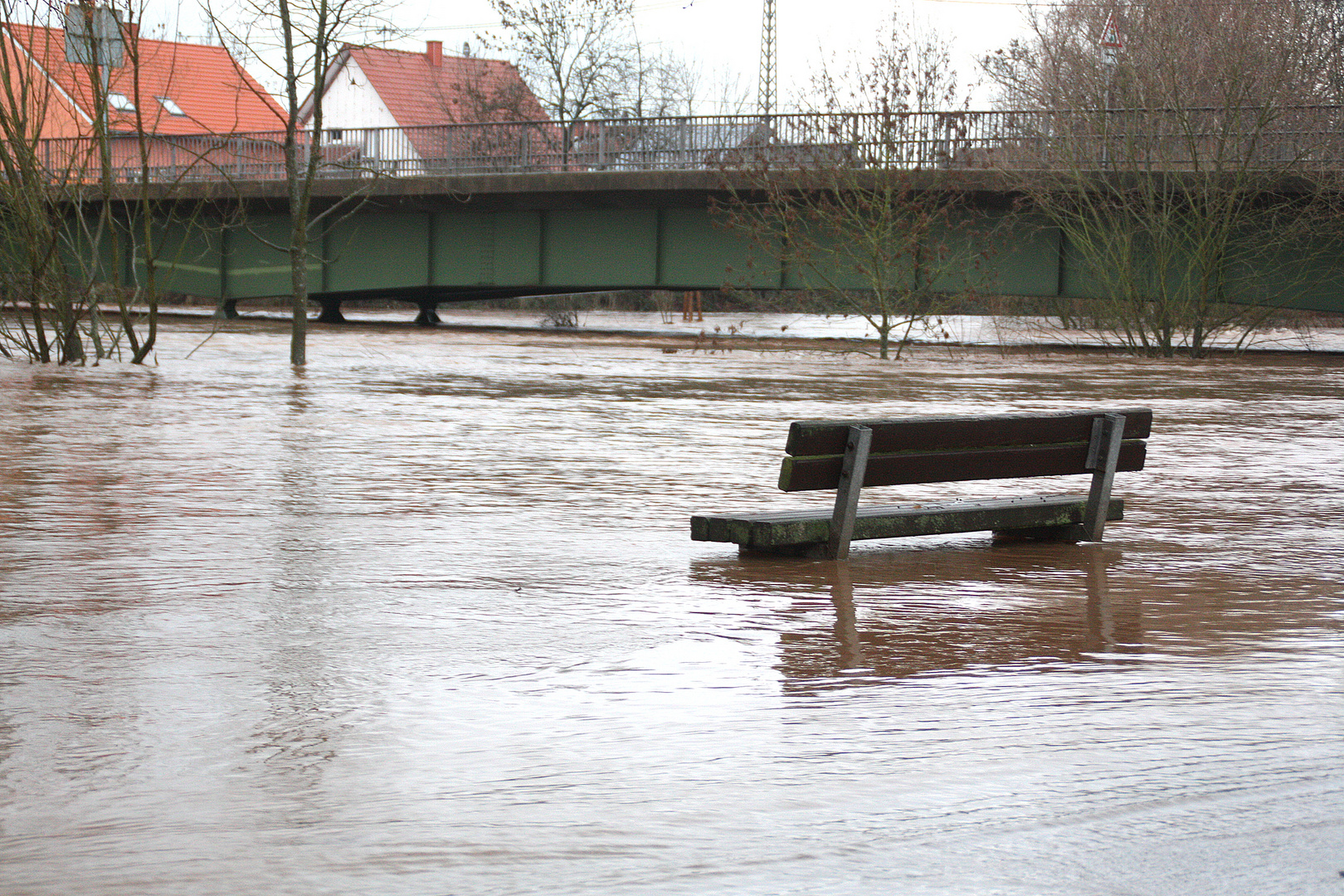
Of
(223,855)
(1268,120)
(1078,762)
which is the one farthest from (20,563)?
(1268,120)

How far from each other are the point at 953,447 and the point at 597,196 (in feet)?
87.2

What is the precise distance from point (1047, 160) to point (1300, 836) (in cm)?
2550

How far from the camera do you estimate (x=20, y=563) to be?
6773mm

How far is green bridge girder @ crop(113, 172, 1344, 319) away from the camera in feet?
101

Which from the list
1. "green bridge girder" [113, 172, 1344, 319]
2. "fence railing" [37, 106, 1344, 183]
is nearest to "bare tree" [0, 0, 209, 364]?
"fence railing" [37, 106, 1344, 183]

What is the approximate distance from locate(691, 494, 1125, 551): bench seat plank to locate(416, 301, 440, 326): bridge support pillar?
1463 inches

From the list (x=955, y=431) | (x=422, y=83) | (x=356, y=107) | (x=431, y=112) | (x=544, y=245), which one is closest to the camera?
(x=955, y=431)

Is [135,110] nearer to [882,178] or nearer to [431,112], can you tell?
[882,178]

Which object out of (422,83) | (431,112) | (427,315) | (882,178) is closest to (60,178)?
(882,178)

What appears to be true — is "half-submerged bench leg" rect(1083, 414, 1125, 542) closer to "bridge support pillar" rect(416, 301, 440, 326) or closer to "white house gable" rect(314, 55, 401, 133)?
"bridge support pillar" rect(416, 301, 440, 326)

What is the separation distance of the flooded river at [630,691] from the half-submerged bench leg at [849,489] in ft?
0.56

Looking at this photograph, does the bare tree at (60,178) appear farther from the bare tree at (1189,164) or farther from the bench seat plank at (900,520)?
→ the bare tree at (1189,164)

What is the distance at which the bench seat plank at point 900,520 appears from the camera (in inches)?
280

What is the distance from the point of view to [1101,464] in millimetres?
7836
